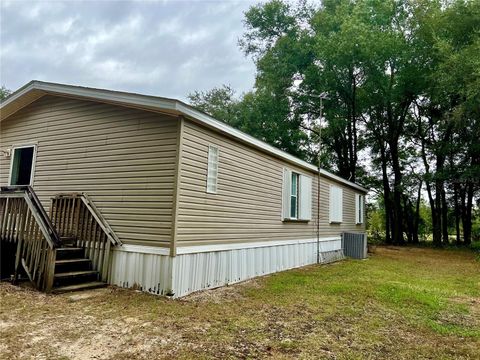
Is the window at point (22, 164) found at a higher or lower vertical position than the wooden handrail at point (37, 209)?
higher

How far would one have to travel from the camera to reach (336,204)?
12664 mm

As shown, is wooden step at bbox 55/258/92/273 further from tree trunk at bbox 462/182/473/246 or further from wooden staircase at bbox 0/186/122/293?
tree trunk at bbox 462/182/473/246

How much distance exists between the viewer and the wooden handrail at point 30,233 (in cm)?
547

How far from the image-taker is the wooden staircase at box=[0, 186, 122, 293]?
5.55m

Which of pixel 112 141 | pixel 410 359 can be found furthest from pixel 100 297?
pixel 410 359

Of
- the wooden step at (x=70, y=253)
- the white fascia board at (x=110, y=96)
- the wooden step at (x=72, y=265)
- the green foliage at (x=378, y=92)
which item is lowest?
the wooden step at (x=72, y=265)

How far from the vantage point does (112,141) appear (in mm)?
6422

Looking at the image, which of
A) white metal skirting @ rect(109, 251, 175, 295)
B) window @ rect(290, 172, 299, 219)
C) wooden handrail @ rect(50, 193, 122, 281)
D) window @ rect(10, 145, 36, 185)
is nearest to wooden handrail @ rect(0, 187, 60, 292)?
wooden handrail @ rect(50, 193, 122, 281)

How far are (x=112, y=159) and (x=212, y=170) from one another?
1879 mm

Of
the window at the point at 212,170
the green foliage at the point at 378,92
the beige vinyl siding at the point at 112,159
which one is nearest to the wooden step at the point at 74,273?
the beige vinyl siding at the point at 112,159

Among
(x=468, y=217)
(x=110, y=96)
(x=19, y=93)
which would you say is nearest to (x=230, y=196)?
(x=110, y=96)

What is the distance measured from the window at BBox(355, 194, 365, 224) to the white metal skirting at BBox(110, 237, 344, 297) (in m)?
8.44

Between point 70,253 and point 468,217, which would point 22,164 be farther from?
point 468,217

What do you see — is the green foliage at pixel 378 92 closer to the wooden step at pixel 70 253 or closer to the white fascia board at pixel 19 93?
the white fascia board at pixel 19 93
